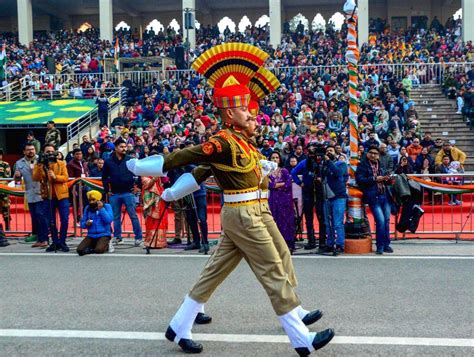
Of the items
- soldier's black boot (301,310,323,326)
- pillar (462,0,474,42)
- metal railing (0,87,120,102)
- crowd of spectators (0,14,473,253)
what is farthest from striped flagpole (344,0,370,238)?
pillar (462,0,474,42)

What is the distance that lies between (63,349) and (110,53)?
28.3m

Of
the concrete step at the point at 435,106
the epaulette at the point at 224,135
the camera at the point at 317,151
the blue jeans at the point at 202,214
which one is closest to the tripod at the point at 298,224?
the camera at the point at 317,151

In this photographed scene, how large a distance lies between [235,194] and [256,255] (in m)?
0.49

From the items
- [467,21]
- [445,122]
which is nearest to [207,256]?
[445,122]

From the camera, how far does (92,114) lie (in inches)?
964

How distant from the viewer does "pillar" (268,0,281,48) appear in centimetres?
3297

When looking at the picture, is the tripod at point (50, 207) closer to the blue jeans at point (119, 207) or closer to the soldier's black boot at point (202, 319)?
the blue jeans at point (119, 207)

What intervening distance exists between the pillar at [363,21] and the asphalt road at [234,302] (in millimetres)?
24820

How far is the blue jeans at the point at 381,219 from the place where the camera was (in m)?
9.52

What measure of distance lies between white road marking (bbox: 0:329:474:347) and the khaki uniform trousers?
0.45 meters

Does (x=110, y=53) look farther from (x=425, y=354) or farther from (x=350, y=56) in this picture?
(x=425, y=354)

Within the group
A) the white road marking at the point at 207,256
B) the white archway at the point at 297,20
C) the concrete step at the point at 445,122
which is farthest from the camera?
the white archway at the point at 297,20

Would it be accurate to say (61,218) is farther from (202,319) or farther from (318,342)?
(318,342)

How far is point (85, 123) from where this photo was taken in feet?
78.7
